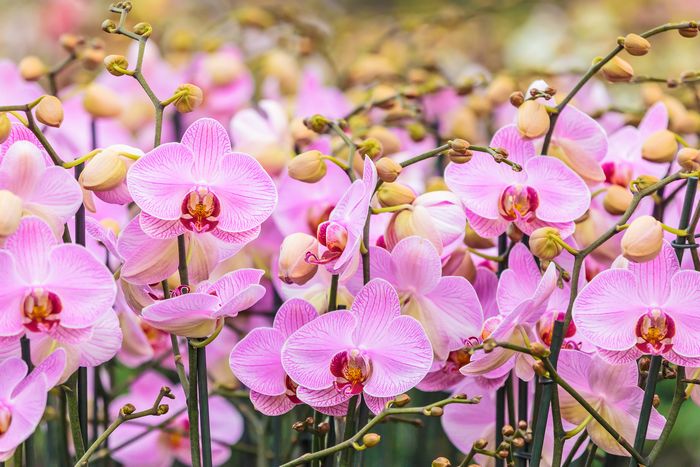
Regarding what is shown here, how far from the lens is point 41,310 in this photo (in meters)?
0.45

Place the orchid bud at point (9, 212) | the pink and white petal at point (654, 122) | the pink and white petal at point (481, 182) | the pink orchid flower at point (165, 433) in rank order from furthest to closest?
1. the pink orchid flower at point (165, 433)
2. the pink and white petal at point (654, 122)
3. the pink and white petal at point (481, 182)
4. the orchid bud at point (9, 212)

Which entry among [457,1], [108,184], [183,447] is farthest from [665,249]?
[457,1]

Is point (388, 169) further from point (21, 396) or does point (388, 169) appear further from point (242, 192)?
point (21, 396)

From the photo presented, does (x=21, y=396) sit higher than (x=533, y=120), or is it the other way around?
(x=533, y=120)

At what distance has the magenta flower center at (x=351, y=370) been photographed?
1.59 feet

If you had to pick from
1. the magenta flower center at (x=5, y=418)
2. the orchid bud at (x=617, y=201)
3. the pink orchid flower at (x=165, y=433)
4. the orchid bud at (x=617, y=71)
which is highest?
the orchid bud at (x=617, y=71)

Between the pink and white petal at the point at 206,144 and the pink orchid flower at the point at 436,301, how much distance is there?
0.34ft

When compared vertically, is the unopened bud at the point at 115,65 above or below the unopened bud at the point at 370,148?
above

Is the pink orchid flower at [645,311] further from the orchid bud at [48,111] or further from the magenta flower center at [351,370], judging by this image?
the orchid bud at [48,111]

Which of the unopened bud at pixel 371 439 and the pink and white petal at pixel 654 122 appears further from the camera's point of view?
the pink and white petal at pixel 654 122

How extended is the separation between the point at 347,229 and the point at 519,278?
11 cm

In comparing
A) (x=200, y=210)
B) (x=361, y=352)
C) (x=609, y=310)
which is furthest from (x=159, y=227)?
(x=609, y=310)

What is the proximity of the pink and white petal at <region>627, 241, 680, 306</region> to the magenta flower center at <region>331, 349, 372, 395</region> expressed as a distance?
0.15 meters

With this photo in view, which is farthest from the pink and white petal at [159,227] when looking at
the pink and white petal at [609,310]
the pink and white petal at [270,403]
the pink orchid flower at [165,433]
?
the pink orchid flower at [165,433]
